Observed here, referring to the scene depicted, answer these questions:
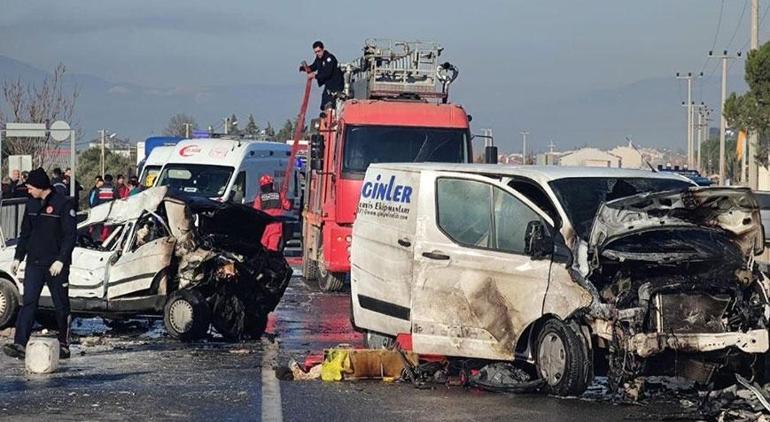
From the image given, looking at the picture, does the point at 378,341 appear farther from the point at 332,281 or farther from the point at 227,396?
the point at 332,281

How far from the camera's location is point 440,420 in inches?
375

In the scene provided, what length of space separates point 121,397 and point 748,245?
520 centimetres

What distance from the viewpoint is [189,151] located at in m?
29.0

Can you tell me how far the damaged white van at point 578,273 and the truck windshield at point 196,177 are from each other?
16625 mm

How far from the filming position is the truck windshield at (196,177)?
1114 inches

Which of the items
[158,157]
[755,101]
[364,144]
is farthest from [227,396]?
[755,101]

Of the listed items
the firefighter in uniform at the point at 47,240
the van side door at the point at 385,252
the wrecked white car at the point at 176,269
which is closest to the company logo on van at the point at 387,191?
the van side door at the point at 385,252

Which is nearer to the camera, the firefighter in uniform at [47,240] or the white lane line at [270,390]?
the white lane line at [270,390]

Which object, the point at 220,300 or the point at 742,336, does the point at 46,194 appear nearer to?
the point at 220,300

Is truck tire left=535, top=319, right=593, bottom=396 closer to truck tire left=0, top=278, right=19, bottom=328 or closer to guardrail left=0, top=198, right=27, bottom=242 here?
truck tire left=0, top=278, right=19, bottom=328

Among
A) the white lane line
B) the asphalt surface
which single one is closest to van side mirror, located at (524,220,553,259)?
the asphalt surface

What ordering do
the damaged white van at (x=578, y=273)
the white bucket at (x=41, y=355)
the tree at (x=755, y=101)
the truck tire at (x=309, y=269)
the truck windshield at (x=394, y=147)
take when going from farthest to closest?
the tree at (x=755, y=101), the truck tire at (x=309, y=269), the truck windshield at (x=394, y=147), the white bucket at (x=41, y=355), the damaged white van at (x=578, y=273)

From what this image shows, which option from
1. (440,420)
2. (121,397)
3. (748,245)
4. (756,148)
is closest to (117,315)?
(121,397)

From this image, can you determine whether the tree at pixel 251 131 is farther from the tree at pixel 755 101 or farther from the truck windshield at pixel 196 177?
the tree at pixel 755 101
